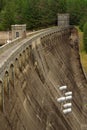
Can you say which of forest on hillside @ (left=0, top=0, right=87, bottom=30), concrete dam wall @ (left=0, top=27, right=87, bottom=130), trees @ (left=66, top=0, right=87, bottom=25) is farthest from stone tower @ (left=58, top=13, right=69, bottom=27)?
concrete dam wall @ (left=0, top=27, right=87, bottom=130)

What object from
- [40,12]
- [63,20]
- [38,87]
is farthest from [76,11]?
[38,87]

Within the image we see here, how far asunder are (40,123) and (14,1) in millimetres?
77600

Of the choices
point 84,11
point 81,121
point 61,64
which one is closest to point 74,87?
point 61,64

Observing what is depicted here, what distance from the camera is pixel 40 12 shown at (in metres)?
91.4

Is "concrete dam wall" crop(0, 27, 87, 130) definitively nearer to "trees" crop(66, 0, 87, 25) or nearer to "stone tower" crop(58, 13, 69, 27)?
"stone tower" crop(58, 13, 69, 27)

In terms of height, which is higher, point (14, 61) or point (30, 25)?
point (14, 61)

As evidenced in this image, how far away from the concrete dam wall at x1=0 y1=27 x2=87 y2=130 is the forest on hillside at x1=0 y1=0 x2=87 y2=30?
62.9ft

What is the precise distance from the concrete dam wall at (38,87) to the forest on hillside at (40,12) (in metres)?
19.2

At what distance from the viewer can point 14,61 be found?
3356 cm

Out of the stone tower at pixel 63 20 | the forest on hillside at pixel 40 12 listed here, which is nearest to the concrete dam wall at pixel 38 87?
the forest on hillside at pixel 40 12

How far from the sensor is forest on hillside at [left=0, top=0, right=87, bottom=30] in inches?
3484

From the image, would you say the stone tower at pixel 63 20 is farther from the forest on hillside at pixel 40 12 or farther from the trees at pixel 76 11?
the trees at pixel 76 11

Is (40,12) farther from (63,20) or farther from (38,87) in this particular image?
(38,87)

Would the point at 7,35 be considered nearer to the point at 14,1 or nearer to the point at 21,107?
the point at 14,1
